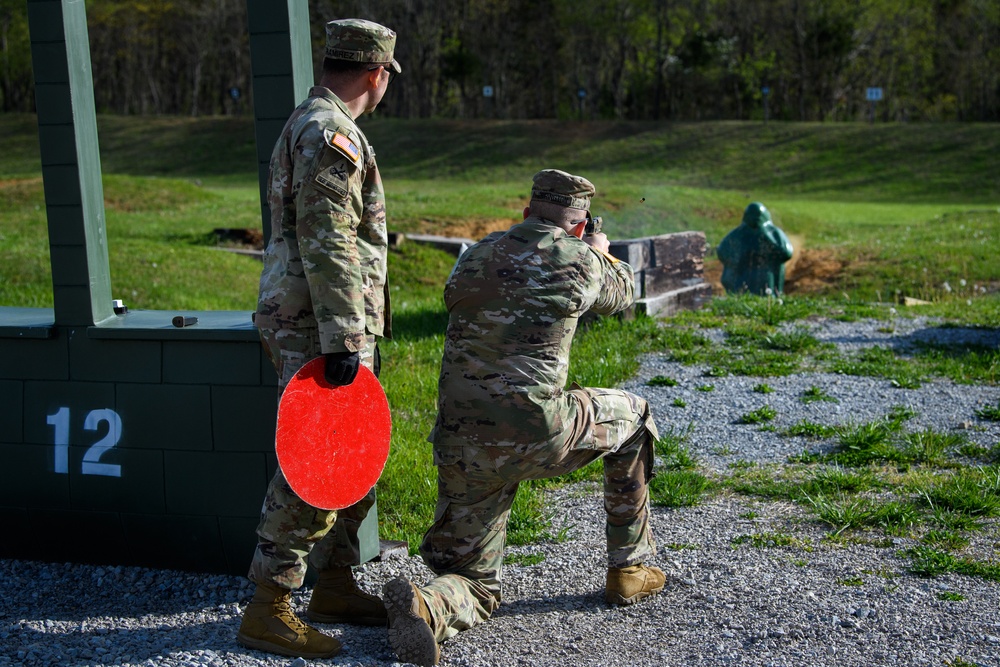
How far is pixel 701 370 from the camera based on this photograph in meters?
7.62

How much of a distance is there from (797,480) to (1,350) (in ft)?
12.6

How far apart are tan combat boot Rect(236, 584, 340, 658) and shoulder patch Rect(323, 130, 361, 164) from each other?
147cm

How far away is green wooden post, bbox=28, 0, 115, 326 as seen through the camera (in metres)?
4.32

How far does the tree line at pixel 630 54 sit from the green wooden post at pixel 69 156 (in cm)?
3995

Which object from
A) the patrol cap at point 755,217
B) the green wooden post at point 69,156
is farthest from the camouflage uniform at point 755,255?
the green wooden post at point 69,156

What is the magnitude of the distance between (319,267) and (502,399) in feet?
2.48

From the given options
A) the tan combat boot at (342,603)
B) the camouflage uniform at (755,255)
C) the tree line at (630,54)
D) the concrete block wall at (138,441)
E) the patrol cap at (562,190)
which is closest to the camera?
the patrol cap at (562,190)

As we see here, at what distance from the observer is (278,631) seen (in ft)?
11.7

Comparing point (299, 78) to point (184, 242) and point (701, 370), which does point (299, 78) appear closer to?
point (701, 370)

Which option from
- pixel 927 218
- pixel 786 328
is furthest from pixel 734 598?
pixel 927 218

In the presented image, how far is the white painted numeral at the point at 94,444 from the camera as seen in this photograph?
4.41 meters

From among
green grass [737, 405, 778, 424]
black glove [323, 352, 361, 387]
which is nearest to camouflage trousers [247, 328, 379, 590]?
black glove [323, 352, 361, 387]

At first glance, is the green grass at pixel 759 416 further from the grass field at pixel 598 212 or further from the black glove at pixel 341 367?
the black glove at pixel 341 367

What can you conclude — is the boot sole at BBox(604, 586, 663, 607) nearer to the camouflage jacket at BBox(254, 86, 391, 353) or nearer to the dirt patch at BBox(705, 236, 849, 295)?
the camouflage jacket at BBox(254, 86, 391, 353)
